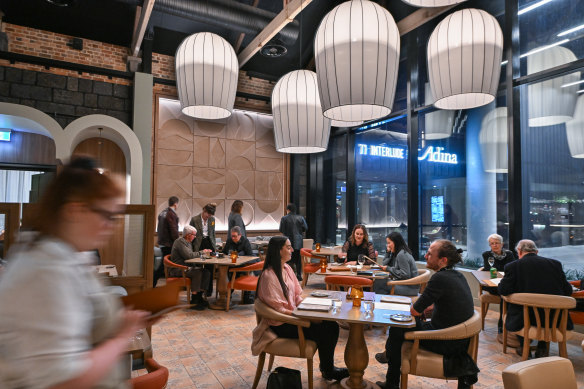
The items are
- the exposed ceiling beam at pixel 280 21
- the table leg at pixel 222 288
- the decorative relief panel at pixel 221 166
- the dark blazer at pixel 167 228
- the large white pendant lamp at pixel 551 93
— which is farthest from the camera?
the decorative relief panel at pixel 221 166

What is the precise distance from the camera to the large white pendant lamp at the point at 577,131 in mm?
5004

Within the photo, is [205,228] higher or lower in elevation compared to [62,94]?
lower

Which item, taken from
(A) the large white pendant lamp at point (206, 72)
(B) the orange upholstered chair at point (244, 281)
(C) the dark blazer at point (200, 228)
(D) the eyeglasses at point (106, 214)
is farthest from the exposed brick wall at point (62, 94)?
(D) the eyeglasses at point (106, 214)

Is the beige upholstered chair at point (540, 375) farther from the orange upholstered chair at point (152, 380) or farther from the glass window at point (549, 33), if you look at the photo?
the glass window at point (549, 33)

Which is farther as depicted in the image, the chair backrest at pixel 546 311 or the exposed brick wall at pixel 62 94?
the exposed brick wall at pixel 62 94

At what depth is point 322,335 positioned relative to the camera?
325 cm

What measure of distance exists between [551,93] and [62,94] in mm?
7713

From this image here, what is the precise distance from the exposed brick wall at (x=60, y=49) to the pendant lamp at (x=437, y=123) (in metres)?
6.11

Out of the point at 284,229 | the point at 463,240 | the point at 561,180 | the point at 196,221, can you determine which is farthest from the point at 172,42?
the point at 561,180

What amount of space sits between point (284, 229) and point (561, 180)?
475 cm

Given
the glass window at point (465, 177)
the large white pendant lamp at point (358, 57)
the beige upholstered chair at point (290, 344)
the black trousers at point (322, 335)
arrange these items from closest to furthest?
the large white pendant lamp at point (358, 57) < the beige upholstered chair at point (290, 344) < the black trousers at point (322, 335) < the glass window at point (465, 177)

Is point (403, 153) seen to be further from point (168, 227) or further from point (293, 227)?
point (168, 227)

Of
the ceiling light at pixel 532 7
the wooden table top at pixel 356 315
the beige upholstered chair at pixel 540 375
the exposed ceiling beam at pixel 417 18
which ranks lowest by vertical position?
the wooden table top at pixel 356 315

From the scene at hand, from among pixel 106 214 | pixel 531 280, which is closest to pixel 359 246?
pixel 531 280
